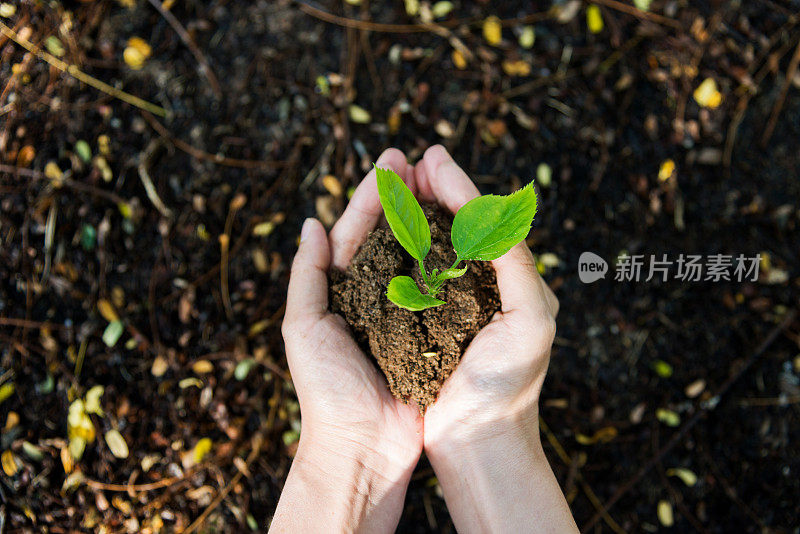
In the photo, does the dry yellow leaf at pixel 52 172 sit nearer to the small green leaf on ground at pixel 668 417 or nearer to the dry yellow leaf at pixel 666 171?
the dry yellow leaf at pixel 666 171

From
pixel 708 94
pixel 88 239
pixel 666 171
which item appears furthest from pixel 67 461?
pixel 708 94

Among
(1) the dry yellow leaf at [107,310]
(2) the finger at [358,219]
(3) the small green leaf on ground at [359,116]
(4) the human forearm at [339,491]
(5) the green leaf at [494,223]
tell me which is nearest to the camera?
(5) the green leaf at [494,223]

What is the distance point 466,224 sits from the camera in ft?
3.46

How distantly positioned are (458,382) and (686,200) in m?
1.23

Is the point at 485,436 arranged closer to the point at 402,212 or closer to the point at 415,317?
the point at 415,317

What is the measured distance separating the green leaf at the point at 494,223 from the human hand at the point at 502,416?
0.68 ft

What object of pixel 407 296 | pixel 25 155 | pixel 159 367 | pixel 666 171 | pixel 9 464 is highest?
pixel 666 171

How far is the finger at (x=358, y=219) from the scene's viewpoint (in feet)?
4.42

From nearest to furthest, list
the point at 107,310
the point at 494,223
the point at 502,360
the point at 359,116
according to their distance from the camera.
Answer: the point at 494,223, the point at 502,360, the point at 107,310, the point at 359,116

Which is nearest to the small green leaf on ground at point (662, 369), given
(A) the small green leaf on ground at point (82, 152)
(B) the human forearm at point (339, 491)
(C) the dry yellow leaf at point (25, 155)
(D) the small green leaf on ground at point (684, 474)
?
(D) the small green leaf on ground at point (684, 474)

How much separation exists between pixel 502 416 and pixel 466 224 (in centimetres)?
48

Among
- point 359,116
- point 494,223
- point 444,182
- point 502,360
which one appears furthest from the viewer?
point 359,116

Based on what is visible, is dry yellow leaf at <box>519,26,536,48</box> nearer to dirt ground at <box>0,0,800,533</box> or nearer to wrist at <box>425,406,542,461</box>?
dirt ground at <box>0,0,800,533</box>

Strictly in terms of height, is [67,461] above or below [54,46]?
below
